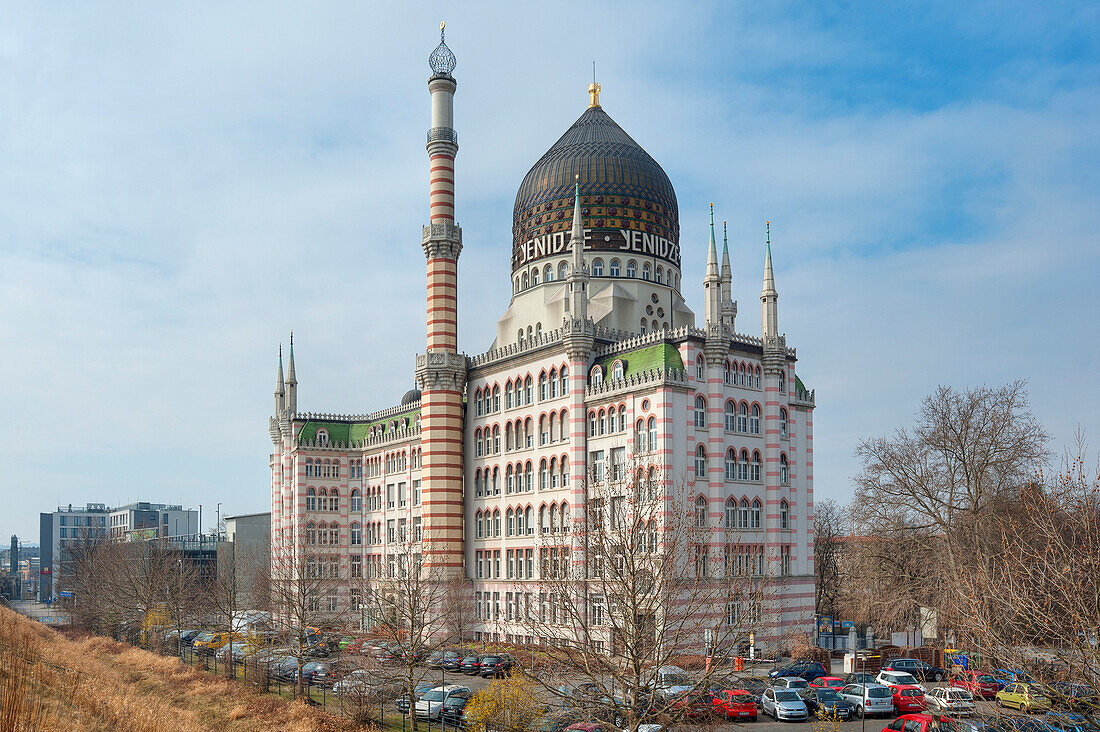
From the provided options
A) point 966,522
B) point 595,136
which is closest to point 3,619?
point 595,136

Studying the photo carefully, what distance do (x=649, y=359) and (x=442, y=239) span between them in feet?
86.2

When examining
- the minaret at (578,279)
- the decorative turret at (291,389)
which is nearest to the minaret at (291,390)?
the decorative turret at (291,389)

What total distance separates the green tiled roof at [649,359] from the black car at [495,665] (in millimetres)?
20023

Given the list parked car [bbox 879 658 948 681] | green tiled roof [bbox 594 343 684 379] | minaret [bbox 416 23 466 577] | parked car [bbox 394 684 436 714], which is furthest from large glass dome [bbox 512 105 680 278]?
parked car [bbox 394 684 436 714]

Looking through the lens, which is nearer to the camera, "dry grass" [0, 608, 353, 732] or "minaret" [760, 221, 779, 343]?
"dry grass" [0, 608, 353, 732]

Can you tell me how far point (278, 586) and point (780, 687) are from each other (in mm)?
36862

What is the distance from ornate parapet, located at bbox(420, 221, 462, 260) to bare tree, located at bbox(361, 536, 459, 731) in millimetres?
25232

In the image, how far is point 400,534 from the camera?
9788 cm

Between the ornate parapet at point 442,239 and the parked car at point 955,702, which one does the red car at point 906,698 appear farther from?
the ornate parapet at point 442,239

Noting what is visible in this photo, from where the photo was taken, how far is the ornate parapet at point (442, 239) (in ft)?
286

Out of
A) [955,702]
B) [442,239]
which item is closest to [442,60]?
[442,239]

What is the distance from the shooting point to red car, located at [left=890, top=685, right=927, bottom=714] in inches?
1912

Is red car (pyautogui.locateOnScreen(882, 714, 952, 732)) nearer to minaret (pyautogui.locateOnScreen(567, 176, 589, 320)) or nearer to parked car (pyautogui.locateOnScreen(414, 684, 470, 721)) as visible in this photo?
parked car (pyautogui.locateOnScreen(414, 684, 470, 721))

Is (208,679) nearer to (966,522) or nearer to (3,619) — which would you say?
(3,619)
